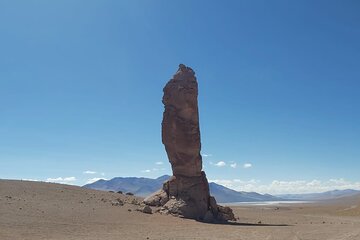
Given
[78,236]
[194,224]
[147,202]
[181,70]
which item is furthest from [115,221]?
[181,70]

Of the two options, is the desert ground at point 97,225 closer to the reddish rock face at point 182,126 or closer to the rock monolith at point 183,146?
the rock monolith at point 183,146

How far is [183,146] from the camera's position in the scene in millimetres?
38312

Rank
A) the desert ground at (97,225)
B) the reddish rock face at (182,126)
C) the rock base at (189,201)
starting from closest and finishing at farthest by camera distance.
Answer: the desert ground at (97,225) < the rock base at (189,201) < the reddish rock face at (182,126)

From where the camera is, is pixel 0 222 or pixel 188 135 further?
pixel 188 135

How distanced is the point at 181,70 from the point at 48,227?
66.7 feet

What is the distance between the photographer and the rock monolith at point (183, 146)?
3709 cm

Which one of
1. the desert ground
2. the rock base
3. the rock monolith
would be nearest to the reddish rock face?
the rock monolith

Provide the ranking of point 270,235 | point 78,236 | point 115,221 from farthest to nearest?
point 115,221
point 270,235
point 78,236

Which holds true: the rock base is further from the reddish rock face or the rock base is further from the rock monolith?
the reddish rock face

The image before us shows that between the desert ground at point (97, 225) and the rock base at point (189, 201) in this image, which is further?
the rock base at point (189, 201)

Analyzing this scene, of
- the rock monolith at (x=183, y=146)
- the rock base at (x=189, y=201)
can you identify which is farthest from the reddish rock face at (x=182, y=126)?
the rock base at (x=189, y=201)

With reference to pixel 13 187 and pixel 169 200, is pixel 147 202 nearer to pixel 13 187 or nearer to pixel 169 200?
pixel 169 200

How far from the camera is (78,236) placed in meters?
22.0

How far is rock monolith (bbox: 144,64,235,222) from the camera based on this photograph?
37.1m
